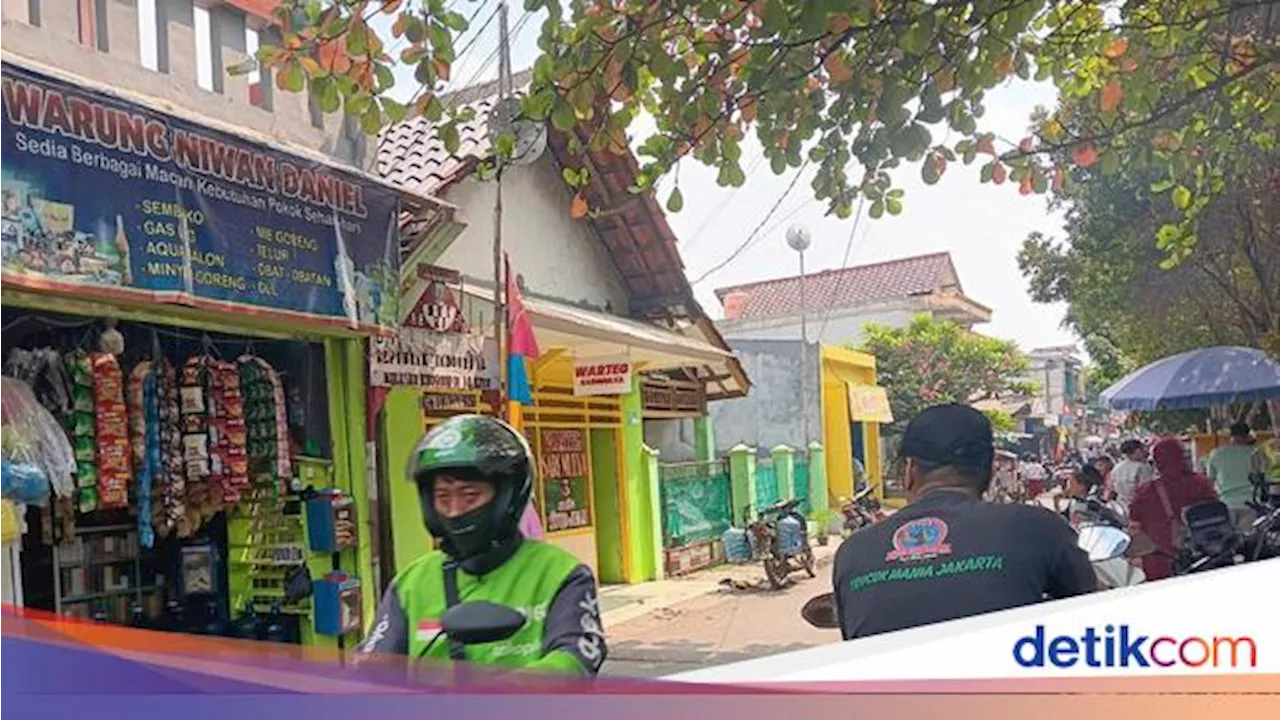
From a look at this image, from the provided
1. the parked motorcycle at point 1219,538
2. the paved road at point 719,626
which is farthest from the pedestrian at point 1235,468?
the paved road at point 719,626

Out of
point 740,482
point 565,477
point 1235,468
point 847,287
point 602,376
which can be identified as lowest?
point 740,482

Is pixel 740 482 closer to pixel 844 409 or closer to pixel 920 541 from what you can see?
pixel 844 409

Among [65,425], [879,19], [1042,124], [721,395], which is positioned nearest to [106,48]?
[65,425]

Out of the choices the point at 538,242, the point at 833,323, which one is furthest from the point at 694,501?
the point at 833,323

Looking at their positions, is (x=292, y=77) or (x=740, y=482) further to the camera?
(x=740, y=482)

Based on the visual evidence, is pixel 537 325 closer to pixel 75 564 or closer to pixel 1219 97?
pixel 75 564

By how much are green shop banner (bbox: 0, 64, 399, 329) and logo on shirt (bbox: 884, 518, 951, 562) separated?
352 cm

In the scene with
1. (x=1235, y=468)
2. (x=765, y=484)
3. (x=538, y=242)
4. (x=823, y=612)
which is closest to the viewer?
(x=823, y=612)

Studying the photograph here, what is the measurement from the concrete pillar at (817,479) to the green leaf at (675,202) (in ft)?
43.4

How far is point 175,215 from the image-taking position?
5117 mm

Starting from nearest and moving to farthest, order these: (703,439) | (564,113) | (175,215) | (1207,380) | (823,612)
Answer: (823,612)
(564,113)
(175,215)
(1207,380)
(703,439)

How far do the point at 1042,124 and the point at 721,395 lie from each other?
10022mm

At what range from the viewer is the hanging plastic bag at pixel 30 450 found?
15.0 feet

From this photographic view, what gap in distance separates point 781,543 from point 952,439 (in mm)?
9316
